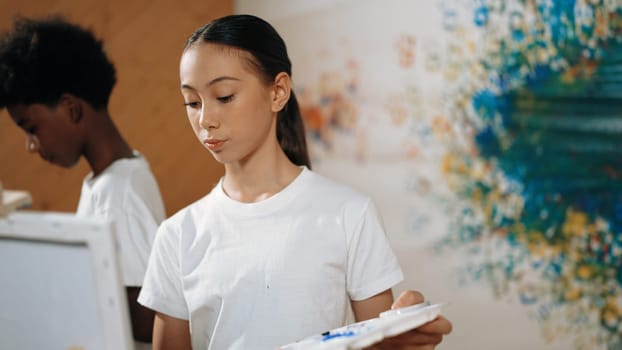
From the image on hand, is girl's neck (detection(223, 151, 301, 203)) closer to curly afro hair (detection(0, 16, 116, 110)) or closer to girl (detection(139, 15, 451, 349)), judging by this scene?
girl (detection(139, 15, 451, 349))

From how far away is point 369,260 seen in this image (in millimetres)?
1203

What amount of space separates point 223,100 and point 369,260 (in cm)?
33

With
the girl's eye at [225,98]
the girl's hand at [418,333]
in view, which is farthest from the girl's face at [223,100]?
the girl's hand at [418,333]

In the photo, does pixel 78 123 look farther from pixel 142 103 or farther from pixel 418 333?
pixel 142 103

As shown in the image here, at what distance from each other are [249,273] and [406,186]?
191 centimetres

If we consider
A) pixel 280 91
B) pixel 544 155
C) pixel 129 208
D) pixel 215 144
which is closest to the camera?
pixel 215 144

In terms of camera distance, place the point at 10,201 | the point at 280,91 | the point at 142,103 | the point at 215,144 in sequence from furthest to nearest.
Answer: the point at 142,103 → the point at 280,91 → the point at 215,144 → the point at 10,201

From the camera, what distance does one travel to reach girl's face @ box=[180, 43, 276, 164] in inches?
46.4

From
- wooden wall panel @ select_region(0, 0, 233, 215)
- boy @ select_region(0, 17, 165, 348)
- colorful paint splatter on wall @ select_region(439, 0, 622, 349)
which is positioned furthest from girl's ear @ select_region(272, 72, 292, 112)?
wooden wall panel @ select_region(0, 0, 233, 215)

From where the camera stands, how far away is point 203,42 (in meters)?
1.23

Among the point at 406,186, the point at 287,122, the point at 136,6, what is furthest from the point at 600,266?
the point at 136,6

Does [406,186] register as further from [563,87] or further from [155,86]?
[155,86]

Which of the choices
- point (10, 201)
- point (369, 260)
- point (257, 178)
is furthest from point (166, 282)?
point (10, 201)

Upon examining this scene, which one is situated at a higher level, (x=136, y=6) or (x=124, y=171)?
(x=136, y=6)
